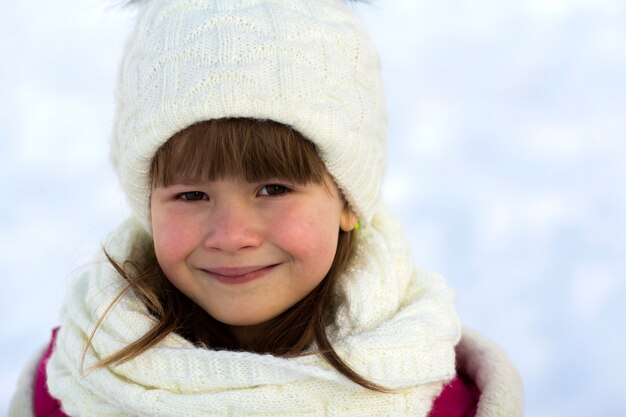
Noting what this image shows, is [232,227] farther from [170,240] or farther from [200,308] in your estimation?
[200,308]

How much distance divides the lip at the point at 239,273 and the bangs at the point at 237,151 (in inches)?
6.6

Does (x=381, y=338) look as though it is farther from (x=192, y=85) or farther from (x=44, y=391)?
(x=44, y=391)

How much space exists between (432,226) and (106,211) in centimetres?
104

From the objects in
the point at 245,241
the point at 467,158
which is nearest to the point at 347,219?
the point at 245,241

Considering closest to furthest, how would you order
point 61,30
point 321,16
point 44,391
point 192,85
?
1. point 192,85
2. point 321,16
3. point 44,391
4. point 61,30

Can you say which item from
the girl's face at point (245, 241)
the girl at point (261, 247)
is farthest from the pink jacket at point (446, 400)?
the girl's face at point (245, 241)

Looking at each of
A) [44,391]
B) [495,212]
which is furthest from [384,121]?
[495,212]

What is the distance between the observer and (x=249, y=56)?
122 centimetres

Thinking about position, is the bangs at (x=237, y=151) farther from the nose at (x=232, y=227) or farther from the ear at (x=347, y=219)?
the ear at (x=347, y=219)

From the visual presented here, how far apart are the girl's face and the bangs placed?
22 millimetres

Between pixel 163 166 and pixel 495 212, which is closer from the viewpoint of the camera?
pixel 163 166

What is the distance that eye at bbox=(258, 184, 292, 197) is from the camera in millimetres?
1285

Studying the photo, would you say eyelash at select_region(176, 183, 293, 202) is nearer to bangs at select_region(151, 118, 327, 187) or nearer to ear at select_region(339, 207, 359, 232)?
bangs at select_region(151, 118, 327, 187)

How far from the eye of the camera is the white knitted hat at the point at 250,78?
1210 mm
